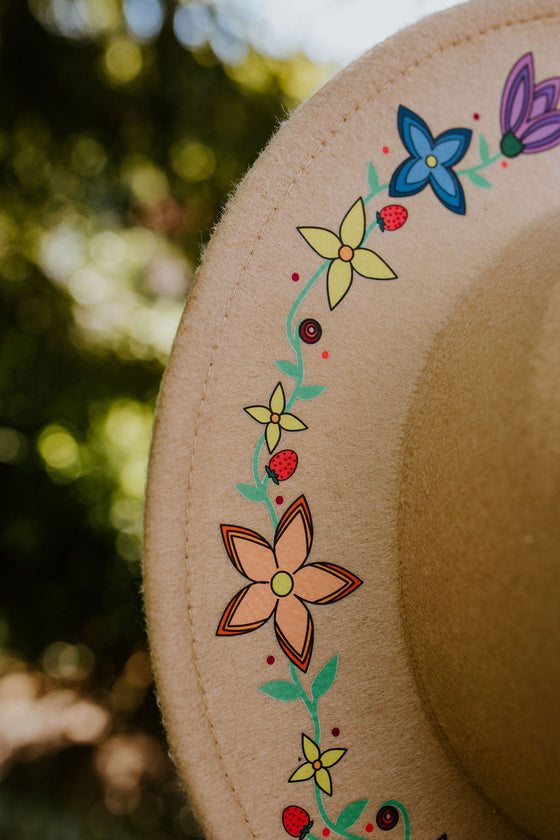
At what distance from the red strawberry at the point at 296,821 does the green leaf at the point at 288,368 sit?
0.35 m

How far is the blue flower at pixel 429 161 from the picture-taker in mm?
521

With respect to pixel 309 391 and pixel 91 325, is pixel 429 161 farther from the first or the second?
pixel 91 325

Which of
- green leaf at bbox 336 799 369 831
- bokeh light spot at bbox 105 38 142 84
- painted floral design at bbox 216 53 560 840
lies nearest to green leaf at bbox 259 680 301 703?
painted floral design at bbox 216 53 560 840

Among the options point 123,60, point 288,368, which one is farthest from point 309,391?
point 123,60

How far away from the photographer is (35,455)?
1.77 m

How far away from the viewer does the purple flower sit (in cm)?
55

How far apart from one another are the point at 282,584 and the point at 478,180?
1.31ft

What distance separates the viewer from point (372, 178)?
513mm

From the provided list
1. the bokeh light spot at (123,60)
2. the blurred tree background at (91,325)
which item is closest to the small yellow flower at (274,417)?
the blurred tree background at (91,325)

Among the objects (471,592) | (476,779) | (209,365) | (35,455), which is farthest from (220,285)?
(35,455)

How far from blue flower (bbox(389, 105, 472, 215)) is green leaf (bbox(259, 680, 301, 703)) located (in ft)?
1.39

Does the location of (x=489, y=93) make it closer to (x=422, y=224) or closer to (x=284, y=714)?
(x=422, y=224)

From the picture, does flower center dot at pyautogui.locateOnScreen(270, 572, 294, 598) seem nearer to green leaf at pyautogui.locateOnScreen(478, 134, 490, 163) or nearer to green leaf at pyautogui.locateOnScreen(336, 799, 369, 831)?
green leaf at pyautogui.locateOnScreen(336, 799, 369, 831)

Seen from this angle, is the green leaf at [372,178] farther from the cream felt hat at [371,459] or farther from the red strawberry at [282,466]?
the red strawberry at [282,466]
